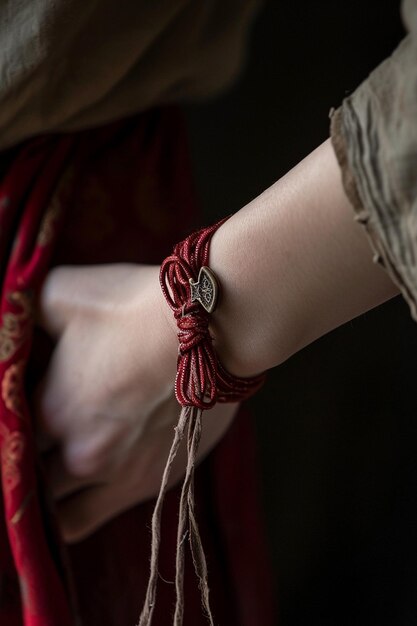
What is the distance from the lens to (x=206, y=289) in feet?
1.53

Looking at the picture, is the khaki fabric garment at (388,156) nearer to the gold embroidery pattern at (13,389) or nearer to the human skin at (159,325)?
the human skin at (159,325)

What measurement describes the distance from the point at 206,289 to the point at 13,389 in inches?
8.6

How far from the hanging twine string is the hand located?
0.22ft

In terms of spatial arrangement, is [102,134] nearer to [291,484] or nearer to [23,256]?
[23,256]

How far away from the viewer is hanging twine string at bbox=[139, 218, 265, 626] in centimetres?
45

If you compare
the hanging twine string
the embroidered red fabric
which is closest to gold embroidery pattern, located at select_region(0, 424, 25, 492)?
the embroidered red fabric

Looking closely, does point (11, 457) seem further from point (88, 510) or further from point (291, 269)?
point (291, 269)

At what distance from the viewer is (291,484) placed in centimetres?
86

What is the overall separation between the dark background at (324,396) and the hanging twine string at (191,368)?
0.29 m

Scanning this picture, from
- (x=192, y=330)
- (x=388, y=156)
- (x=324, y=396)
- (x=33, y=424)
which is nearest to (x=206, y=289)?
(x=192, y=330)

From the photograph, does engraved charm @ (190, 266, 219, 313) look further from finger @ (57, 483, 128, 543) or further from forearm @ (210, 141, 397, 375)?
finger @ (57, 483, 128, 543)

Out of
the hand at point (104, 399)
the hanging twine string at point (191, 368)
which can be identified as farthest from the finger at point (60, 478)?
the hanging twine string at point (191, 368)

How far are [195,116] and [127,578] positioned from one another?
0.46m

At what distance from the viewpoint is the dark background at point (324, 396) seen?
30.0 inches
